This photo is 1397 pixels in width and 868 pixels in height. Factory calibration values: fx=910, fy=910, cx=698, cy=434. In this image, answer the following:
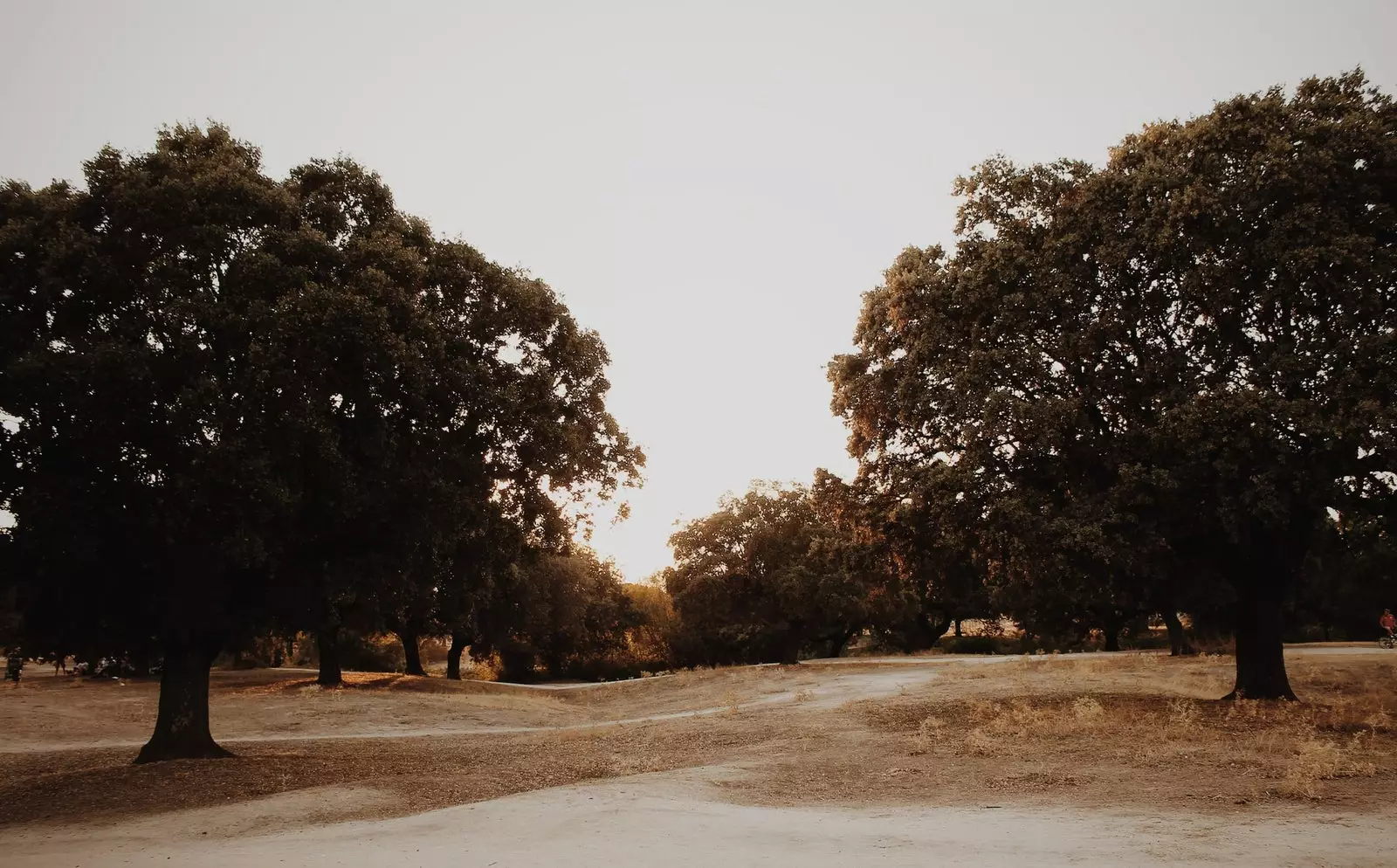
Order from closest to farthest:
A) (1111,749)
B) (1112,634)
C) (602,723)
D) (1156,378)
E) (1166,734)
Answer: (1111,749), (1166,734), (1156,378), (602,723), (1112,634)

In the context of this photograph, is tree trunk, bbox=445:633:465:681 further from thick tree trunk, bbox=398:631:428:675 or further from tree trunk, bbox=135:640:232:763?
tree trunk, bbox=135:640:232:763

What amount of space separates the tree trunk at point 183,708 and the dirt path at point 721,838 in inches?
235

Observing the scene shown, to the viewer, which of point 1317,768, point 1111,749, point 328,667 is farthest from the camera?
point 328,667

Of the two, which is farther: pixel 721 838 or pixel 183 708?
pixel 183 708

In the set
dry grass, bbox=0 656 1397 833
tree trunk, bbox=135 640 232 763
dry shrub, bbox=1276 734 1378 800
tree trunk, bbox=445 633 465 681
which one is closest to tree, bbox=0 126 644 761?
tree trunk, bbox=135 640 232 763

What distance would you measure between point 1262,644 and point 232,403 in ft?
76.6

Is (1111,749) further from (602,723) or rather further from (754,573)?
(754,573)

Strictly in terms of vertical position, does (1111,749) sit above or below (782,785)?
above

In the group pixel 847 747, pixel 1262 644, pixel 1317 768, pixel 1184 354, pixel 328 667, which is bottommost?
pixel 328 667

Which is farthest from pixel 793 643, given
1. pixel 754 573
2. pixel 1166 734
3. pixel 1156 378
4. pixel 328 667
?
pixel 1166 734

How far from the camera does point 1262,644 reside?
22.0 m

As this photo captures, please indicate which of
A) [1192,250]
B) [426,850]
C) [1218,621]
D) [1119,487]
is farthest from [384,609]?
[1218,621]

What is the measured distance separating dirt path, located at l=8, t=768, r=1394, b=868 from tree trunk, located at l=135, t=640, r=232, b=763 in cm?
597

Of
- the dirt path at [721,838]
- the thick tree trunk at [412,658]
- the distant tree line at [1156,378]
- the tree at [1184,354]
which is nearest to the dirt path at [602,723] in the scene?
the distant tree line at [1156,378]
